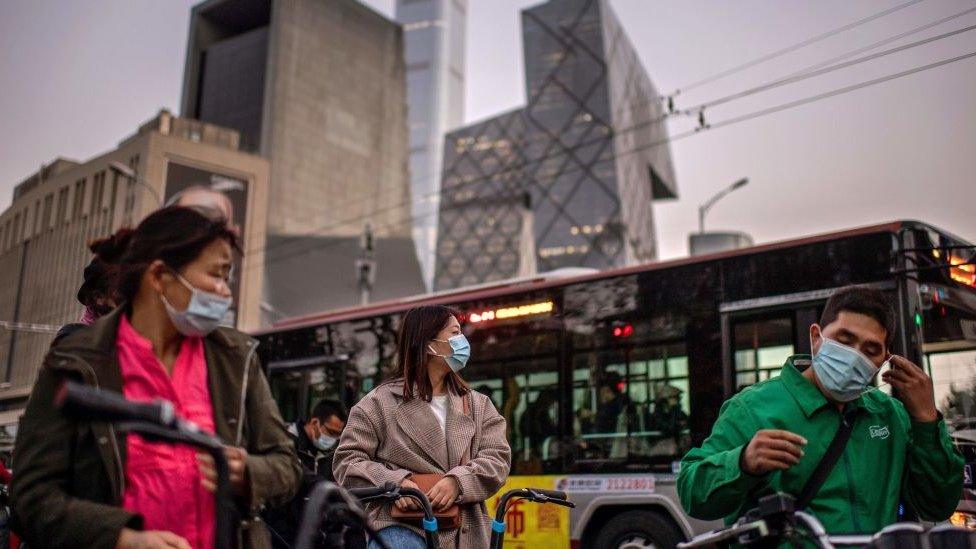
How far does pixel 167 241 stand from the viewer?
233 centimetres

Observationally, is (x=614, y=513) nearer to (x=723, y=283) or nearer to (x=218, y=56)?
(x=723, y=283)

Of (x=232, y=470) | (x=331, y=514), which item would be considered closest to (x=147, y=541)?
(x=232, y=470)

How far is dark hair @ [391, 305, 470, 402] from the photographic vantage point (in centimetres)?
412

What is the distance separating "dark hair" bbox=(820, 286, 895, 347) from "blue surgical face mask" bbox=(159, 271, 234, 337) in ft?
6.55

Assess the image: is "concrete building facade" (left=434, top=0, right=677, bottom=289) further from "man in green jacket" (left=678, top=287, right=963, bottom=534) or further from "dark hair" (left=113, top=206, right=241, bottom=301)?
"dark hair" (left=113, top=206, right=241, bottom=301)

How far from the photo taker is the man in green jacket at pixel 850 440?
2715mm

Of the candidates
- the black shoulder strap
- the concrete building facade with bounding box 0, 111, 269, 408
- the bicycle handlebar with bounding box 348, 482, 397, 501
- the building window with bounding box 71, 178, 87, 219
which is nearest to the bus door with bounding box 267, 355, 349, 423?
the bicycle handlebar with bounding box 348, 482, 397, 501

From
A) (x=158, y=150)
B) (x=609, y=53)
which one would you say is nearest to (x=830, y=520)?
(x=158, y=150)

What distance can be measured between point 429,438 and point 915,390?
6.64 ft

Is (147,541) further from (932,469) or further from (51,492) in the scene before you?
(932,469)

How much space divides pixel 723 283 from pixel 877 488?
579cm

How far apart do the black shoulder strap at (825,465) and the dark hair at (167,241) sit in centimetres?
190

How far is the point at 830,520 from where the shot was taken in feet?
8.82

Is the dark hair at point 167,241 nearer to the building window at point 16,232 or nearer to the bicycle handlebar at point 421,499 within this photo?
the bicycle handlebar at point 421,499
